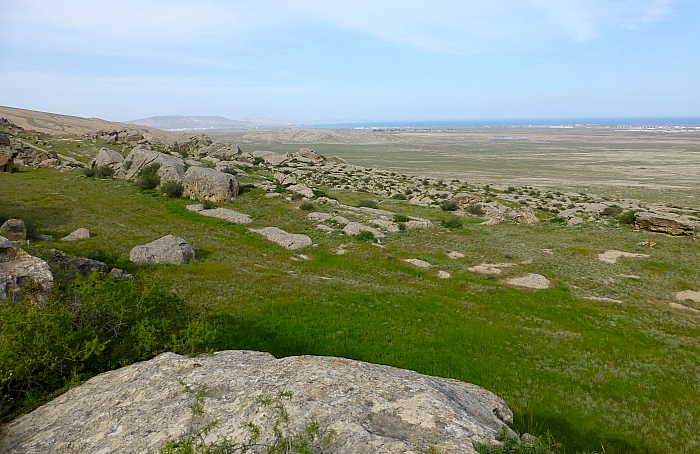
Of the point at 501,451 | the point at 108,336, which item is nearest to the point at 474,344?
the point at 501,451

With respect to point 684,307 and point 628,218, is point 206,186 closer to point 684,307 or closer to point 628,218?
point 684,307

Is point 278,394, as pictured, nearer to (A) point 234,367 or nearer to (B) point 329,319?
(A) point 234,367

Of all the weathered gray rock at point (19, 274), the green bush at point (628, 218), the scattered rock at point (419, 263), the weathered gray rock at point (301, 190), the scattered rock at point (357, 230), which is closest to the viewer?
the weathered gray rock at point (19, 274)

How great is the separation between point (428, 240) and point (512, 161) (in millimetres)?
129660

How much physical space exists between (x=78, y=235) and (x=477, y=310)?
29.0 m

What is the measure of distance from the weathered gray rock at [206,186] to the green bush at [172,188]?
50 cm

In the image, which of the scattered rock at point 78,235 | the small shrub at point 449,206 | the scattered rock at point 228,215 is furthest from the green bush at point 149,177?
the small shrub at point 449,206

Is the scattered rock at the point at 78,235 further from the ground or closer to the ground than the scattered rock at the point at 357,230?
further from the ground

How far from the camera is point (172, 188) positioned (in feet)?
148

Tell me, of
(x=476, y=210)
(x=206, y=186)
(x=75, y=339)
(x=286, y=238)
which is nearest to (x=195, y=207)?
(x=206, y=186)

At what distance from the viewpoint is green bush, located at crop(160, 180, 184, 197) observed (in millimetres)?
Answer: 45156

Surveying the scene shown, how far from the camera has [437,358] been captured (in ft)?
50.8

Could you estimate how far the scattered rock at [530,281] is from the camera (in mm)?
26531

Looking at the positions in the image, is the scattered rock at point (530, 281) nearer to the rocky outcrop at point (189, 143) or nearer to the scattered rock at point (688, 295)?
the scattered rock at point (688, 295)
